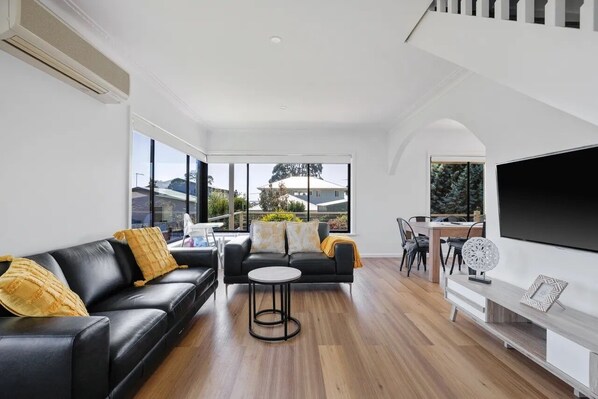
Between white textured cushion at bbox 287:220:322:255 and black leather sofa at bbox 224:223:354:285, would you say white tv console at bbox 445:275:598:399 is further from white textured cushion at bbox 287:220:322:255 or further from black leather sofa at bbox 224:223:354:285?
white textured cushion at bbox 287:220:322:255

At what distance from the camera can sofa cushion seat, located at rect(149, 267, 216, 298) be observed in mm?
2555

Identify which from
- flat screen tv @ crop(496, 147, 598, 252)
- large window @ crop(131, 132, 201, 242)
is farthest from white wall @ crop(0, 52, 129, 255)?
flat screen tv @ crop(496, 147, 598, 252)

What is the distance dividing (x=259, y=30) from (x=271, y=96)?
1.56 metres

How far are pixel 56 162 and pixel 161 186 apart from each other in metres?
1.88

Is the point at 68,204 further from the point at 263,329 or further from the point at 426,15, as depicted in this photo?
the point at 426,15

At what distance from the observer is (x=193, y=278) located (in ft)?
8.56

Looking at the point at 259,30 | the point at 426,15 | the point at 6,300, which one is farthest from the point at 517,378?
the point at 259,30

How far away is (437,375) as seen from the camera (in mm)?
1900

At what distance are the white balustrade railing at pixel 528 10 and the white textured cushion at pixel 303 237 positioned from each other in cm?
286

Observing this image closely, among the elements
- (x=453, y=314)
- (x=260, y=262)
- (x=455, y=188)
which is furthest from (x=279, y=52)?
(x=455, y=188)

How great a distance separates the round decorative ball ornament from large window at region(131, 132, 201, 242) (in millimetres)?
3652

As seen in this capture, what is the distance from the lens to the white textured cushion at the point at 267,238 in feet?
13.0

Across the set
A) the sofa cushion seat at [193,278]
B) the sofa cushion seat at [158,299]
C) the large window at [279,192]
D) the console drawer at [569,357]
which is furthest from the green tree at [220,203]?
the console drawer at [569,357]

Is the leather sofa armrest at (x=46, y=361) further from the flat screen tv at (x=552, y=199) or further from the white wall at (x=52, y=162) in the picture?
the flat screen tv at (x=552, y=199)
